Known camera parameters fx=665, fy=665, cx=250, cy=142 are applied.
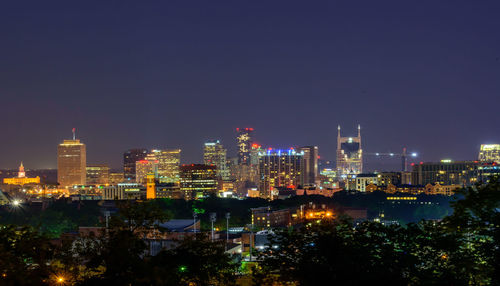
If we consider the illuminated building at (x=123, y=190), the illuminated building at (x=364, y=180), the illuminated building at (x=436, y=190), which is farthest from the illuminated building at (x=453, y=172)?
the illuminated building at (x=123, y=190)

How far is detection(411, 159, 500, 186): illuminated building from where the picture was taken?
162 metres

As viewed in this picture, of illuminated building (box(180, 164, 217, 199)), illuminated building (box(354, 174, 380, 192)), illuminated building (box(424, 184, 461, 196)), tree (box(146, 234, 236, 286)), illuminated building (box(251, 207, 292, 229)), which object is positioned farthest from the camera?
illuminated building (box(354, 174, 380, 192))

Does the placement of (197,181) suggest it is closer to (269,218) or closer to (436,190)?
(436,190)

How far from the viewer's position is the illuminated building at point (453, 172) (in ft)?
531

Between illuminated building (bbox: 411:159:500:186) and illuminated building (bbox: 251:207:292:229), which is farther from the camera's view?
illuminated building (bbox: 411:159:500:186)

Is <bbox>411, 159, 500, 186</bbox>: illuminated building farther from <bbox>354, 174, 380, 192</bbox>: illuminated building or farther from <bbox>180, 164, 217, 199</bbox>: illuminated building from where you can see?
<bbox>180, 164, 217, 199</bbox>: illuminated building

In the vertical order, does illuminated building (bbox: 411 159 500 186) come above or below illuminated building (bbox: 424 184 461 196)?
above

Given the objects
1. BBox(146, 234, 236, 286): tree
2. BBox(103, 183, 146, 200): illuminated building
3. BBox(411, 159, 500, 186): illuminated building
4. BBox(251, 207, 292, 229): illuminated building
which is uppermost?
BBox(411, 159, 500, 186): illuminated building

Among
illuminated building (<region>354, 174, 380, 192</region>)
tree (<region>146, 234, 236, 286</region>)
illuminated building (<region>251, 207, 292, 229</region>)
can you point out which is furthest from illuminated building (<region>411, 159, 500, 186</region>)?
tree (<region>146, 234, 236, 286</region>)

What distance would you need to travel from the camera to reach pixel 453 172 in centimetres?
16838

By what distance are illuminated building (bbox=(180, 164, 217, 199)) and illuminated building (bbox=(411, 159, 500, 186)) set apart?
178 feet

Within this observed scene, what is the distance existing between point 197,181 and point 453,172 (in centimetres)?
6471

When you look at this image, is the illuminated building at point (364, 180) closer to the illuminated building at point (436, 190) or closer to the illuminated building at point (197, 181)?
the illuminated building at point (436, 190)

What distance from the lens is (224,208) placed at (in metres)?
101
